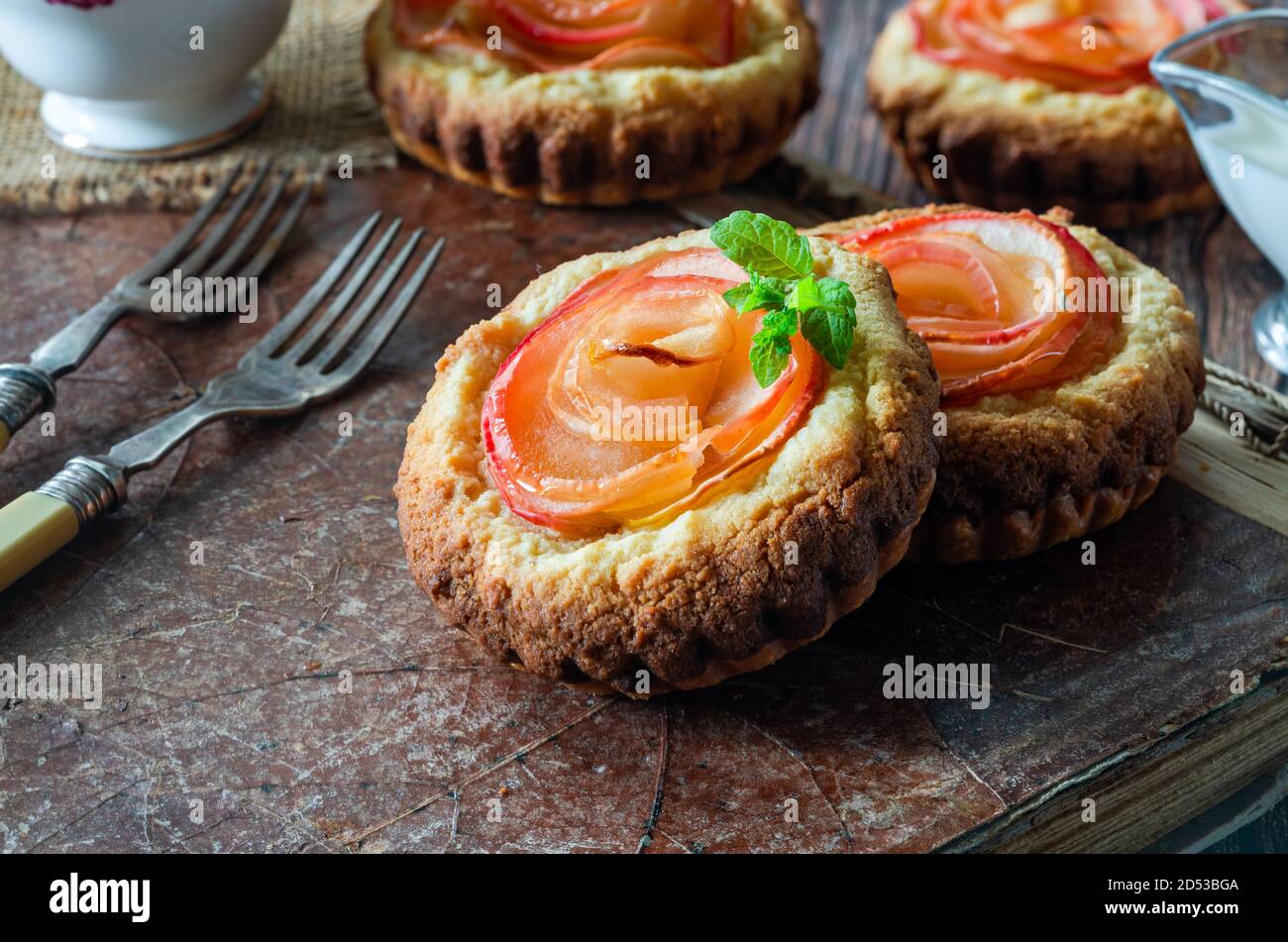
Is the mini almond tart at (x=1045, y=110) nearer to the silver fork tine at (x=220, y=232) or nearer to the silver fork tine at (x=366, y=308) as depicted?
the silver fork tine at (x=366, y=308)

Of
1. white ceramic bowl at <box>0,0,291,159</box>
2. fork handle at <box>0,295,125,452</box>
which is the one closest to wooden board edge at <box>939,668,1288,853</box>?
fork handle at <box>0,295,125,452</box>

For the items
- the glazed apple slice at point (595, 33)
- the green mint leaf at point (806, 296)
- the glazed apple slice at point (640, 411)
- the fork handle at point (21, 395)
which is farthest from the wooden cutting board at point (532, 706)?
the glazed apple slice at point (595, 33)

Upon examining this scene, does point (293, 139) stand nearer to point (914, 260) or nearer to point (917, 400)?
point (914, 260)

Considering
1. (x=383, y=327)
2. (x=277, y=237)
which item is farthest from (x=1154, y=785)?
(x=277, y=237)

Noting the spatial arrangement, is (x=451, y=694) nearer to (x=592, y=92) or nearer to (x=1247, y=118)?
(x=592, y=92)

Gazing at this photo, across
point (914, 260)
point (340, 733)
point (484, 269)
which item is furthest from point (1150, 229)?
point (340, 733)

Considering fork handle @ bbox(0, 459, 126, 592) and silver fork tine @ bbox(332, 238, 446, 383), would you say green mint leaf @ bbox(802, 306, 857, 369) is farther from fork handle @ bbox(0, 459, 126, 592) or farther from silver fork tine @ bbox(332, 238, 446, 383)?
fork handle @ bbox(0, 459, 126, 592)
